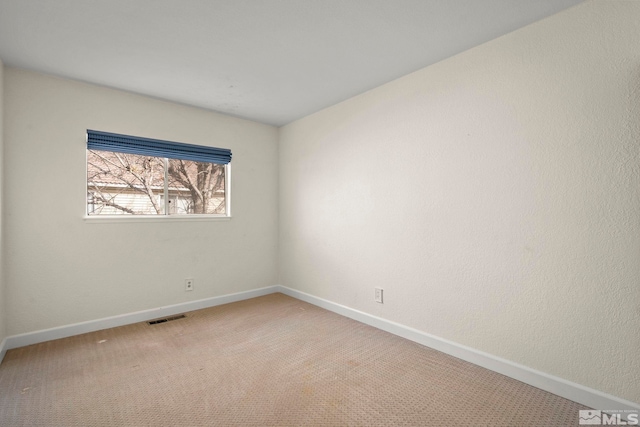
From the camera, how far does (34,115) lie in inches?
104

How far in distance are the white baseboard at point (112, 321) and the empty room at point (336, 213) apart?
0.02 m

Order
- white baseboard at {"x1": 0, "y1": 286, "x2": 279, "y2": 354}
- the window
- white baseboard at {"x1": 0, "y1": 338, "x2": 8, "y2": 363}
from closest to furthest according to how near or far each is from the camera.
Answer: white baseboard at {"x1": 0, "y1": 338, "x2": 8, "y2": 363} < white baseboard at {"x1": 0, "y1": 286, "x2": 279, "y2": 354} < the window

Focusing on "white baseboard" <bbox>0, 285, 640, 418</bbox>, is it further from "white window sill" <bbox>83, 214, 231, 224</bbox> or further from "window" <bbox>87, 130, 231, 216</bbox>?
"window" <bbox>87, 130, 231, 216</bbox>

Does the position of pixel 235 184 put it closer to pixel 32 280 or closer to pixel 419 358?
pixel 32 280

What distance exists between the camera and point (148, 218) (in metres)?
3.25

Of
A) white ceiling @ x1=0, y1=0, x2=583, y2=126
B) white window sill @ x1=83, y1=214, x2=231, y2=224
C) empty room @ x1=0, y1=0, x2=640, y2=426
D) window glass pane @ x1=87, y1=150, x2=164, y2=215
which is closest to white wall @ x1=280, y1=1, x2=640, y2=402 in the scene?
empty room @ x1=0, y1=0, x2=640, y2=426

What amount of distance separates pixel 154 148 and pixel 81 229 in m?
1.03

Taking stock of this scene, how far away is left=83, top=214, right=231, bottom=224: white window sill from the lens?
2939mm

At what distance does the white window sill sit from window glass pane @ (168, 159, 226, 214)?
110 millimetres

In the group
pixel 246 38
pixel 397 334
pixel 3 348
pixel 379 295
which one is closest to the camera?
pixel 246 38

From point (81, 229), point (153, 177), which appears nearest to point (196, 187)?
point (153, 177)

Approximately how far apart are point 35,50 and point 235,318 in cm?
281

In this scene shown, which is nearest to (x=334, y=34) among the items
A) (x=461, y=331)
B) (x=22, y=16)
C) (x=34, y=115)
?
(x=22, y=16)

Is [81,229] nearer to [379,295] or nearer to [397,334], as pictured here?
[379,295]
